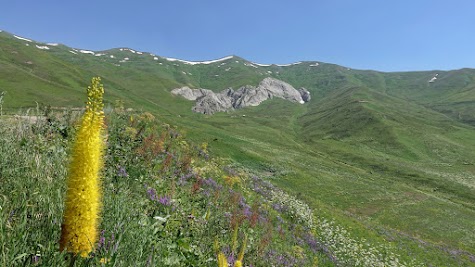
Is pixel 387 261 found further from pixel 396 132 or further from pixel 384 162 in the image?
pixel 396 132

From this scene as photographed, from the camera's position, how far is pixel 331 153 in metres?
105

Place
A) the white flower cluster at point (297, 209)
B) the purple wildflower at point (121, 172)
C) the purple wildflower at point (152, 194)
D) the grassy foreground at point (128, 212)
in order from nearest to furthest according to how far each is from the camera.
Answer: the grassy foreground at point (128, 212), the purple wildflower at point (152, 194), the purple wildflower at point (121, 172), the white flower cluster at point (297, 209)

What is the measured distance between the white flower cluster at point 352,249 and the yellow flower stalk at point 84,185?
23.3 metres

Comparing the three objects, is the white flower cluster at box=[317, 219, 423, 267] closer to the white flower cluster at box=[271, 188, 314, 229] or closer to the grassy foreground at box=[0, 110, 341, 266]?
Answer: the white flower cluster at box=[271, 188, 314, 229]

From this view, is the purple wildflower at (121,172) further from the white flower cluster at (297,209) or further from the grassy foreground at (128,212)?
the white flower cluster at (297,209)

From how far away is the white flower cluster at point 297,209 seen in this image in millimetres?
27938

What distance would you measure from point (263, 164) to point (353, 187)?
577 inches

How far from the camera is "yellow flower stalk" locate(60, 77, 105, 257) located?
3.12 meters

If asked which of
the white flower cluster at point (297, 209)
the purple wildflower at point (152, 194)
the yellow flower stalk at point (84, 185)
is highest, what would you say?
the yellow flower stalk at point (84, 185)

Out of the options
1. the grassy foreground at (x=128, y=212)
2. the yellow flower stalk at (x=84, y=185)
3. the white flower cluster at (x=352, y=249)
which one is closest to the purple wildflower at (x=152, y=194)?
the grassy foreground at (x=128, y=212)

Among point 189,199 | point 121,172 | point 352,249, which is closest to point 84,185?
point 121,172

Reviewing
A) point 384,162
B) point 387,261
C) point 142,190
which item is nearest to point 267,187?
point 387,261

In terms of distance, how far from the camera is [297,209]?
97.5 feet

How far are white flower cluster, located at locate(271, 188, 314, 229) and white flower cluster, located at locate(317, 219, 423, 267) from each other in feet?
3.58
